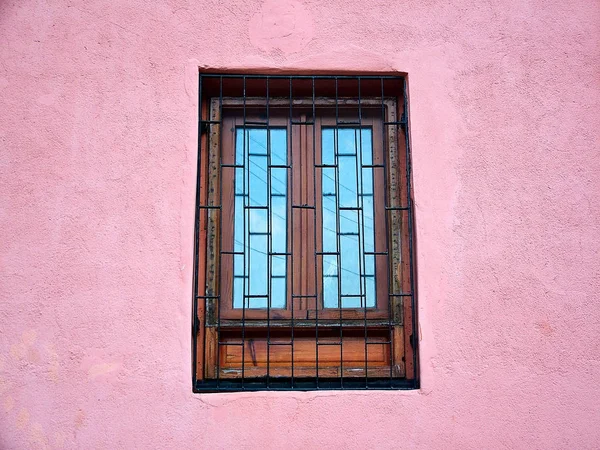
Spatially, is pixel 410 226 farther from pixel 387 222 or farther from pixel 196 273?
pixel 196 273

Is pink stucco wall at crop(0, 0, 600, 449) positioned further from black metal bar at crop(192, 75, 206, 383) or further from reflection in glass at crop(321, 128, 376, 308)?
reflection in glass at crop(321, 128, 376, 308)

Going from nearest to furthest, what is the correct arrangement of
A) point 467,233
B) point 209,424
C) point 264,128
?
1. point 209,424
2. point 467,233
3. point 264,128

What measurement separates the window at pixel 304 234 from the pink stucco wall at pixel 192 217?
0.16m

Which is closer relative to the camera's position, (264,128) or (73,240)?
(73,240)

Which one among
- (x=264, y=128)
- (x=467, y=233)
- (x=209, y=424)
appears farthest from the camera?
(x=264, y=128)

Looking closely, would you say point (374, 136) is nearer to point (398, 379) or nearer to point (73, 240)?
point (398, 379)

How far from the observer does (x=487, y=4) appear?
3.01 metres

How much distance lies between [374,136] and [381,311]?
0.94 meters

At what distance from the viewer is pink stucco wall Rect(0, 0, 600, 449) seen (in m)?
2.70

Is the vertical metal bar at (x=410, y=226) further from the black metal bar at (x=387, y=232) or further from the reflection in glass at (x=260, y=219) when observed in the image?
the reflection in glass at (x=260, y=219)

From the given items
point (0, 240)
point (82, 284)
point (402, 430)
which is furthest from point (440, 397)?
point (0, 240)

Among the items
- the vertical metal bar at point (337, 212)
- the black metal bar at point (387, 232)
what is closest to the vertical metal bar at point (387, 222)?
the black metal bar at point (387, 232)

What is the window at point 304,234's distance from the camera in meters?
2.95

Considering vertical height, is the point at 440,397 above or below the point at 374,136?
below
